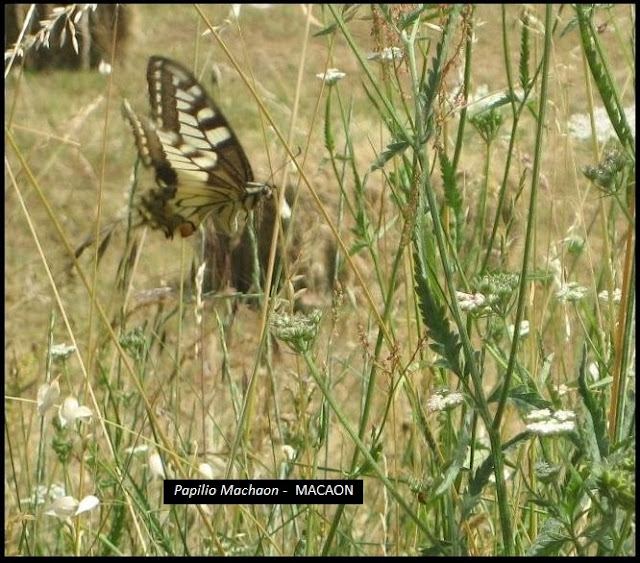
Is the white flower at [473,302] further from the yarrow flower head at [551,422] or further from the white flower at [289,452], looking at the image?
the white flower at [289,452]

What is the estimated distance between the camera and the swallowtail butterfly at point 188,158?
169 cm

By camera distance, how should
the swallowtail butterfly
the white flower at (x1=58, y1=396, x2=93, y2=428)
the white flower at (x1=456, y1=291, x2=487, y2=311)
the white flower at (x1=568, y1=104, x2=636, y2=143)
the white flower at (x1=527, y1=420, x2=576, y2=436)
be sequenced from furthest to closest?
the swallowtail butterfly
the white flower at (x1=568, y1=104, x2=636, y2=143)
the white flower at (x1=58, y1=396, x2=93, y2=428)
the white flower at (x1=456, y1=291, x2=487, y2=311)
the white flower at (x1=527, y1=420, x2=576, y2=436)

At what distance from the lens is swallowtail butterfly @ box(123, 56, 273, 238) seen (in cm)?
169

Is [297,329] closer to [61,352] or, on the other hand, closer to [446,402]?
[446,402]

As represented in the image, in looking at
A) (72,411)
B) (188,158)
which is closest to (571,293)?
(72,411)

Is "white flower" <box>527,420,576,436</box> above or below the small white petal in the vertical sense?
above

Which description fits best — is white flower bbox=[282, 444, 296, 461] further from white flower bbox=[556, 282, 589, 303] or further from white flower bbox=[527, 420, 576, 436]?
white flower bbox=[527, 420, 576, 436]

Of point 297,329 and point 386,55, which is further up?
point 386,55

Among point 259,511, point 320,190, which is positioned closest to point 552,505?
point 259,511

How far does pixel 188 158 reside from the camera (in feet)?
6.28

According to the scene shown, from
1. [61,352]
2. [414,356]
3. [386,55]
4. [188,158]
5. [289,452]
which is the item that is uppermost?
[386,55]

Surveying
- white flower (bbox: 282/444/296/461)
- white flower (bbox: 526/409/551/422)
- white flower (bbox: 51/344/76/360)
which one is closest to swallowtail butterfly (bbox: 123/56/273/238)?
white flower (bbox: 51/344/76/360)

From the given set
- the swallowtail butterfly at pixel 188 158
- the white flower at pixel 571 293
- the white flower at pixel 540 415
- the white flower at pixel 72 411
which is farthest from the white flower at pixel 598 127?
the white flower at pixel 72 411

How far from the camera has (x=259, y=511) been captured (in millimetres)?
1410
